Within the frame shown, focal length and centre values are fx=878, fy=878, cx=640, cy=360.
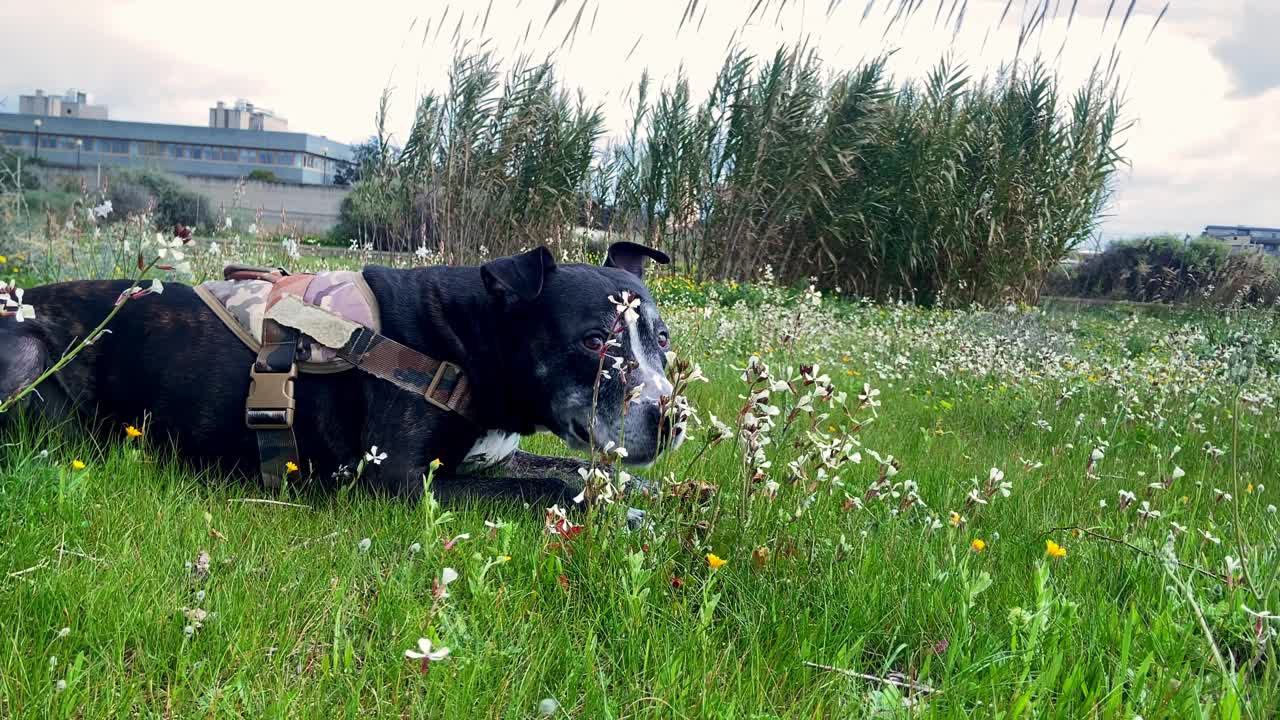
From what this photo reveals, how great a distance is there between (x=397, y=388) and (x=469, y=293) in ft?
1.52

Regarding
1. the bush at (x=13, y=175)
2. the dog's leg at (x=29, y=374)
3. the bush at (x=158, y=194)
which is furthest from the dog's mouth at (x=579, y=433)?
the bush at (x=158, y=194)

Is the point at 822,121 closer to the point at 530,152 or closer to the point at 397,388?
the point at 530,152

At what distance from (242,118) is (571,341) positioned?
101181mm

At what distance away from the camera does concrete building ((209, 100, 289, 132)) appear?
298ft

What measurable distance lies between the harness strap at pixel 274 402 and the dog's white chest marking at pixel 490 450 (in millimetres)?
634

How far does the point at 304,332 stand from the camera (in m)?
3.11

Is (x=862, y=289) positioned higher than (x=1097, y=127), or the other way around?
(x=1097, y=127)

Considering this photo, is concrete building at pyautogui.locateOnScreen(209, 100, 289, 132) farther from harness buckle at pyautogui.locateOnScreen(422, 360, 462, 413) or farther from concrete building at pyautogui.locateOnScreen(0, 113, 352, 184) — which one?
harness buckle at pyautogui.locateOnScreen(422, 360, 462, 413)

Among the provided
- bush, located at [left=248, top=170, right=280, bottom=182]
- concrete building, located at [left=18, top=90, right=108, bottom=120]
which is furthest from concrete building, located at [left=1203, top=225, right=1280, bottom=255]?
concrete building, located at [left=18, top=90, right=108, bottom=120]

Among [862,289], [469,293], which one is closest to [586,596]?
[469,293]

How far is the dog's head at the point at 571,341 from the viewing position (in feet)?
9.89

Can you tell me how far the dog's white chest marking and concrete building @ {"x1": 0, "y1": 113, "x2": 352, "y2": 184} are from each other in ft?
302

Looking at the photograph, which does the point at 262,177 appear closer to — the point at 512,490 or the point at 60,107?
the point at 60,107

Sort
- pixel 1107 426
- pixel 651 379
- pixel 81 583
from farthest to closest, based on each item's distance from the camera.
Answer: pixel 1107 426 → pixel 651 379 → pixel 81 583
